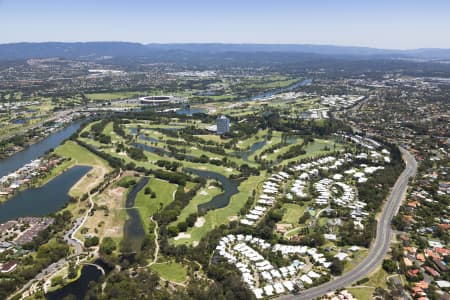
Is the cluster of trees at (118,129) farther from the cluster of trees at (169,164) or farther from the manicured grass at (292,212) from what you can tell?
the manicured grass at (292,212)

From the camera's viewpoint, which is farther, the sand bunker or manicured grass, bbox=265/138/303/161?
manicured grass, bbox=265/138/303/161

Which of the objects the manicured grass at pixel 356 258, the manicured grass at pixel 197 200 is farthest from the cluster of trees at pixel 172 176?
the manicured grass at pixel 356 258

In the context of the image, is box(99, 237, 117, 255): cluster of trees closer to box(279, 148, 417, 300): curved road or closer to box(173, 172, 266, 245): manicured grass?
box(173, 172, 266, 245): manicured grass

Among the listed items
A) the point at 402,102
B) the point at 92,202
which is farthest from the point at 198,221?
the point at 402,102

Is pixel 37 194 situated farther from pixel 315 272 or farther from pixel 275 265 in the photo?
pixel 315 272

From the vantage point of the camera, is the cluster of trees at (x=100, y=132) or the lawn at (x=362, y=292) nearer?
the lawn at (x=362, y=292)

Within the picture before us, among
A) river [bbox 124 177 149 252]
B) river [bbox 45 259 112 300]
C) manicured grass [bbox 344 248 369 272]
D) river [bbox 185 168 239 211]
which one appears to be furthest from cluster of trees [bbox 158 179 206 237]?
manicured grass [bbox 344 248 369 272]

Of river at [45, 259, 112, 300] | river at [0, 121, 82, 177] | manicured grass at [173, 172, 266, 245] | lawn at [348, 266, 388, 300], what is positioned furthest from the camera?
river at [0, 121, 82, 177]

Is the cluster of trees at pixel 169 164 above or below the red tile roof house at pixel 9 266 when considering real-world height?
above
